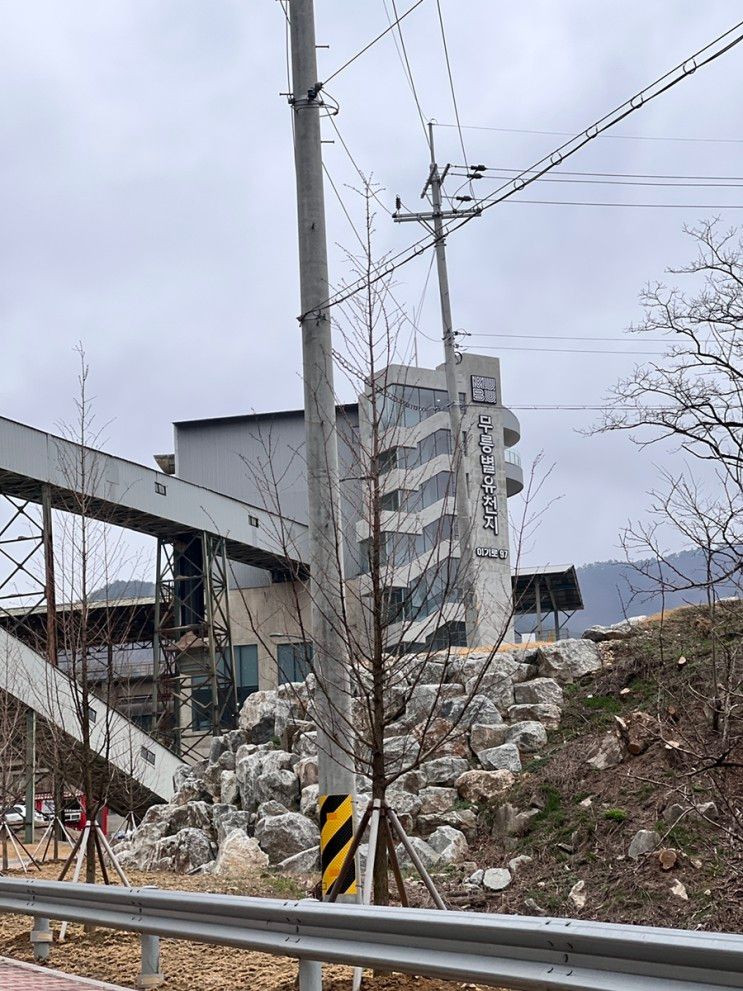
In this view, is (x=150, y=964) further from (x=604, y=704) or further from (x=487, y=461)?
(x=487, y=461)

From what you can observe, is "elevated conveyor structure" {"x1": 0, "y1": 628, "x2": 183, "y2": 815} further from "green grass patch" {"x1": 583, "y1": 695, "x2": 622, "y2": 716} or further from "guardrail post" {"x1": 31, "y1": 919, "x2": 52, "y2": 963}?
"guardrail post" {"x1": 31, "y1": 919, "x2": 52, "y2": 963}

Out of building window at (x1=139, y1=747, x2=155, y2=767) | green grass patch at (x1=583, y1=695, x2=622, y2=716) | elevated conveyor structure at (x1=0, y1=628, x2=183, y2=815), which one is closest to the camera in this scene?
green grass patch at (x1=583, y1=695, x2=622, y2=716)

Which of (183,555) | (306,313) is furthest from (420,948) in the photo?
(183,555)

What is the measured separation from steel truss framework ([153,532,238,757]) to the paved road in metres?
30.5

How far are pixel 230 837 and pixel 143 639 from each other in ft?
112

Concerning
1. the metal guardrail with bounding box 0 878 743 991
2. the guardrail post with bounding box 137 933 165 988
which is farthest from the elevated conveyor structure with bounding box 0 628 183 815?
the metal guardrail with bounding box 0 878 743 991

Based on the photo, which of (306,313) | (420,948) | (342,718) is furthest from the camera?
(306,313)

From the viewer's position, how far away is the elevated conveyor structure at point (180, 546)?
109ft

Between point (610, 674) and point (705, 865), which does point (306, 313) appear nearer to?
point (705, 865)

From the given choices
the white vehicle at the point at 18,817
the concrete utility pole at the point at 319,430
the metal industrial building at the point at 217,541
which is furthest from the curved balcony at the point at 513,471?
the concrete utility pole at the point at 319,430

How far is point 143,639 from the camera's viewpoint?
169 feet

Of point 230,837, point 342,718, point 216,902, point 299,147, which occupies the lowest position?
point 230,837

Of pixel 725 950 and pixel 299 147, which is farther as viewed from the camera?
pixel 299 147

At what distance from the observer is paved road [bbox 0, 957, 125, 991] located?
900cm
